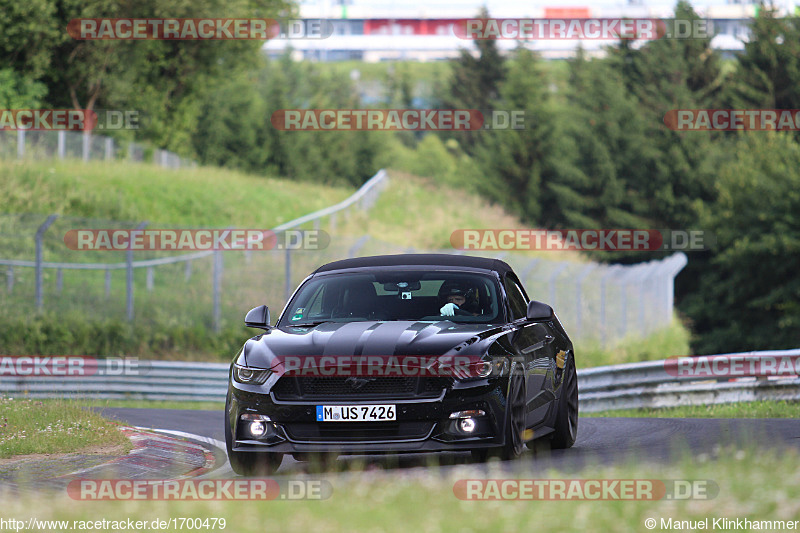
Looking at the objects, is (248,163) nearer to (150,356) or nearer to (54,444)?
(150,356)

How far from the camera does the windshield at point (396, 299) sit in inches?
386

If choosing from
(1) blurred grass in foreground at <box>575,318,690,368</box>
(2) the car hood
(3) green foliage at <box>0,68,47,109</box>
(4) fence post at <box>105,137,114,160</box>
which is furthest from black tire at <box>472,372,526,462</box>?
(4) fence post at <box>105,137,114,160</box>

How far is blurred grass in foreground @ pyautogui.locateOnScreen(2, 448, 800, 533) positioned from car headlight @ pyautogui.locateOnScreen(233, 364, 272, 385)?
1325 mm

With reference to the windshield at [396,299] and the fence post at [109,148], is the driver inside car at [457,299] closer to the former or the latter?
the windshield at [396,299]

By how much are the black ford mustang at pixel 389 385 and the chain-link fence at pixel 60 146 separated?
32084 mm

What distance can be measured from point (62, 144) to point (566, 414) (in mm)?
33922

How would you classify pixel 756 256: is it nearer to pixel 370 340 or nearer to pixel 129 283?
pixel 129 283

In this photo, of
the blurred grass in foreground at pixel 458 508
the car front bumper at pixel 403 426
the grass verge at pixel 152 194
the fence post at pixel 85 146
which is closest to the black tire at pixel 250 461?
the car front bumper at pixel 403 426

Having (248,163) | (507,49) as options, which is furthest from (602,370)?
(507,49)

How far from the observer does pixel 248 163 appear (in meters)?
76.2

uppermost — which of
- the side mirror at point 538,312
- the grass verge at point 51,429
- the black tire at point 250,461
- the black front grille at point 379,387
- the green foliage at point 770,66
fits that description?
the green foliage at point 770,66

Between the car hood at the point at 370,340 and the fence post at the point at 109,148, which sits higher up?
the fence post at the point at 109,148

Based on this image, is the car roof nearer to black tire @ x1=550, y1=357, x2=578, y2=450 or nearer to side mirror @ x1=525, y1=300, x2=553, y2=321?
side mirror @ x1=525, y1=300, x2=553, y2=321

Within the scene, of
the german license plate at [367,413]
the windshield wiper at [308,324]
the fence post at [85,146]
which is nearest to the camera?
the german license plate at [367,413]
